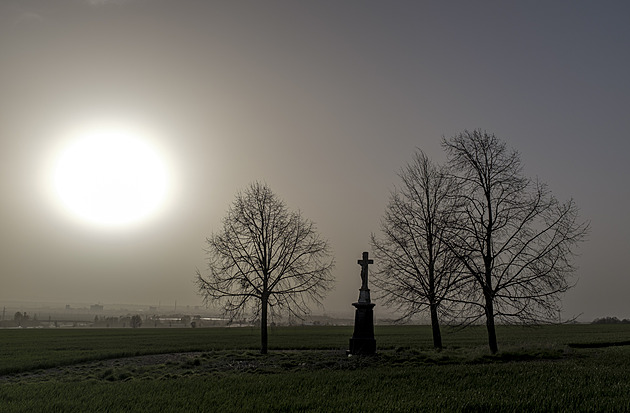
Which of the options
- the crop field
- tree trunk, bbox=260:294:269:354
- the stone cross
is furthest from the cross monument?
tree trunk, bbox=260:294:269:354

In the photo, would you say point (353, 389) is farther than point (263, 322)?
No

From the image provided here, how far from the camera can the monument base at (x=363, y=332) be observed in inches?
910

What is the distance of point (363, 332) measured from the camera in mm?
23484

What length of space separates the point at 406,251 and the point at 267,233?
8207 mm

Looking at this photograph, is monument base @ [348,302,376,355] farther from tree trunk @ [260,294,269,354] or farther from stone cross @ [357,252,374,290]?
tree trunk @ [260,294,269,354]

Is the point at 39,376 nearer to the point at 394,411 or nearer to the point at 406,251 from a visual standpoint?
the point at 394,411

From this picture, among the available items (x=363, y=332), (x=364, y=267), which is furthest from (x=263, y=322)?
(x=364, y=267)

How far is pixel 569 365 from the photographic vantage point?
637 inches

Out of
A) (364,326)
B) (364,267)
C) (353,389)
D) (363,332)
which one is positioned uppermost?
(364,267)

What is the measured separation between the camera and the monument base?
75.9 ft

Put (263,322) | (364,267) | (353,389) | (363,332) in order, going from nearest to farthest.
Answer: (353,389) → (363,332) → (364,267) → (263,322)

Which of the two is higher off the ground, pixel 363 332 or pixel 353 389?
pixel 363 332

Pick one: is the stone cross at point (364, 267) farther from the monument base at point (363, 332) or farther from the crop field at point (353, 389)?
the crop field at point (353, 389)

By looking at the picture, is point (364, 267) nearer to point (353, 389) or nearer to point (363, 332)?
point (363, 332)
